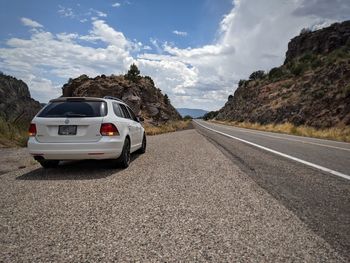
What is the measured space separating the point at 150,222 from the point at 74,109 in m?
4.27

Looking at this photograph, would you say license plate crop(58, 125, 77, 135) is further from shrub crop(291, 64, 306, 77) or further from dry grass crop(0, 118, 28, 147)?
shrub crop(291, 64, 306, 77)

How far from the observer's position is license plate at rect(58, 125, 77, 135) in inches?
279

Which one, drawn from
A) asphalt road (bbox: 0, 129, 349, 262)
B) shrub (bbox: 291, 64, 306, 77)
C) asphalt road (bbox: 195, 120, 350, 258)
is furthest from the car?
shrub (bbox: 291, 64, 306, 77)

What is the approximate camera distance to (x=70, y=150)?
22.9 ft

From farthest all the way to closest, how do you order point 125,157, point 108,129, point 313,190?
point 125,157 → point 108,129 → point 313,190

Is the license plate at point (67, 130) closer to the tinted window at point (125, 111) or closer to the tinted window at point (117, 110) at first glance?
the tinted window at point (117, 110)

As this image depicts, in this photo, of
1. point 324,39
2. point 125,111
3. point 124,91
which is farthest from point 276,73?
point 125,111

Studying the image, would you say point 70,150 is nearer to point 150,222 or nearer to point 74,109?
point 74,109

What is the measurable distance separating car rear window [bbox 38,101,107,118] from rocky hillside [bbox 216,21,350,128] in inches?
989

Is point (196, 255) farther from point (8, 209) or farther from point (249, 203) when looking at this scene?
point (8, 209)

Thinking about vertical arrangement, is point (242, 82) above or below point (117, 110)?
above

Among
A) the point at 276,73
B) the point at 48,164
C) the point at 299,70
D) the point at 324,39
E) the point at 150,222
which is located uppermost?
the point at 324,39

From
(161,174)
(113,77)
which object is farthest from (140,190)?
(113,77)

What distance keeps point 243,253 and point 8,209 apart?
324 cm
